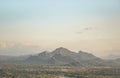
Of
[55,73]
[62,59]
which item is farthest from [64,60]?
[55,73]

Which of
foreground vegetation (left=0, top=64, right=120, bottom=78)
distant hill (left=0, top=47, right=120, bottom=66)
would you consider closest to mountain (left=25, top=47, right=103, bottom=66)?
distant hill (left=0, top=47, right=120, bottom=66)

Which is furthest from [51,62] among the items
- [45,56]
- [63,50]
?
[63,50]

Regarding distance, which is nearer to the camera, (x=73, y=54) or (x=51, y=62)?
(x=51, y=62)

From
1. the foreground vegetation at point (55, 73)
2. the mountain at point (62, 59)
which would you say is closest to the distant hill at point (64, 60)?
the mountain at point (62, 59)

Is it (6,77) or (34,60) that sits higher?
(34,60)

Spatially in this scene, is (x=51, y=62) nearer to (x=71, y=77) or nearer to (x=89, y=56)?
(x=89, y=56)

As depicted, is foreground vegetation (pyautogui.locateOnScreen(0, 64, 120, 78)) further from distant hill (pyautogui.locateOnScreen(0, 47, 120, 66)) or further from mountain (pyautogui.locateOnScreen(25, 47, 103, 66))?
mountain (pyautogui.locateOnScreen(25, 47, 103, 66))

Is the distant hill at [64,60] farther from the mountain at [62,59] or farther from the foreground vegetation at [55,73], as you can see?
the foreground vegetation at [55,73]

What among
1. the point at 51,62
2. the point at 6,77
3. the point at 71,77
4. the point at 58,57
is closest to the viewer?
the point at 6,77

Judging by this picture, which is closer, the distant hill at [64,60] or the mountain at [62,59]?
the distant hill at [64,60]

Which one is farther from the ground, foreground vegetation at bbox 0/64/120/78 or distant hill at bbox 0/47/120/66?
distant hill at bbox 0/47/120/66

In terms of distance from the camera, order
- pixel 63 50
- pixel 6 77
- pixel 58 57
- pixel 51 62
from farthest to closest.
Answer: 1. pixel 63 50
2. pixel 58 57
3. pixel 51 62
4. pixel 6 77
